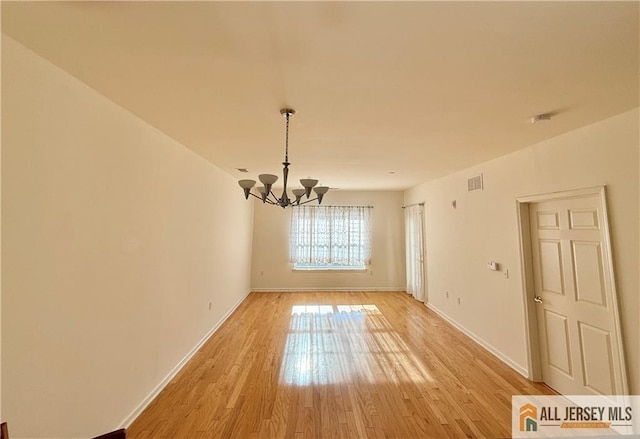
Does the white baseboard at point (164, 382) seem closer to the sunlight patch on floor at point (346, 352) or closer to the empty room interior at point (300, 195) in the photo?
the empty room interior at point (300, 195)

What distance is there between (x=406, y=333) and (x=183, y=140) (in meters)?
3.90

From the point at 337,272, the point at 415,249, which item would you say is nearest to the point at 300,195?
the point at 415,249

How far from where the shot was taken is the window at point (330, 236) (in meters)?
6.37

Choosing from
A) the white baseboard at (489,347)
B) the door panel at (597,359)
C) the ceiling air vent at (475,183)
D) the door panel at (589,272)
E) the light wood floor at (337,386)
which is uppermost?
the ceiling air vent at (475,183)

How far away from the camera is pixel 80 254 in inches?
61.9

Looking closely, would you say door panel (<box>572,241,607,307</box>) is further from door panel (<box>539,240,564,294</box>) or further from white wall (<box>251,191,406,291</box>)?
white wall (<box>251,191,406,291</box>)

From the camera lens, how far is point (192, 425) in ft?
6.57

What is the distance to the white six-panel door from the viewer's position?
2.07 m

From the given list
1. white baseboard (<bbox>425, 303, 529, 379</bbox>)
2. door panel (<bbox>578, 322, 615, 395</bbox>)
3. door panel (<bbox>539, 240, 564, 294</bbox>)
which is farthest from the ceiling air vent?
white baseboard (<bbox>425, 303, 529, 379</bbox>)

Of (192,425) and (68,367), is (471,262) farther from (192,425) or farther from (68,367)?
(68,367)

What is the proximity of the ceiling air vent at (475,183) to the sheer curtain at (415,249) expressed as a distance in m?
1.67

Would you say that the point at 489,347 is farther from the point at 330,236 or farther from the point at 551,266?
the point at 330,236

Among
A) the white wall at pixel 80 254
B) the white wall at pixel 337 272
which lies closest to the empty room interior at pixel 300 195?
the white wall at pixel 80 254

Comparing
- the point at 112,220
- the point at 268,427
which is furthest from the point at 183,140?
the point at 268,427
